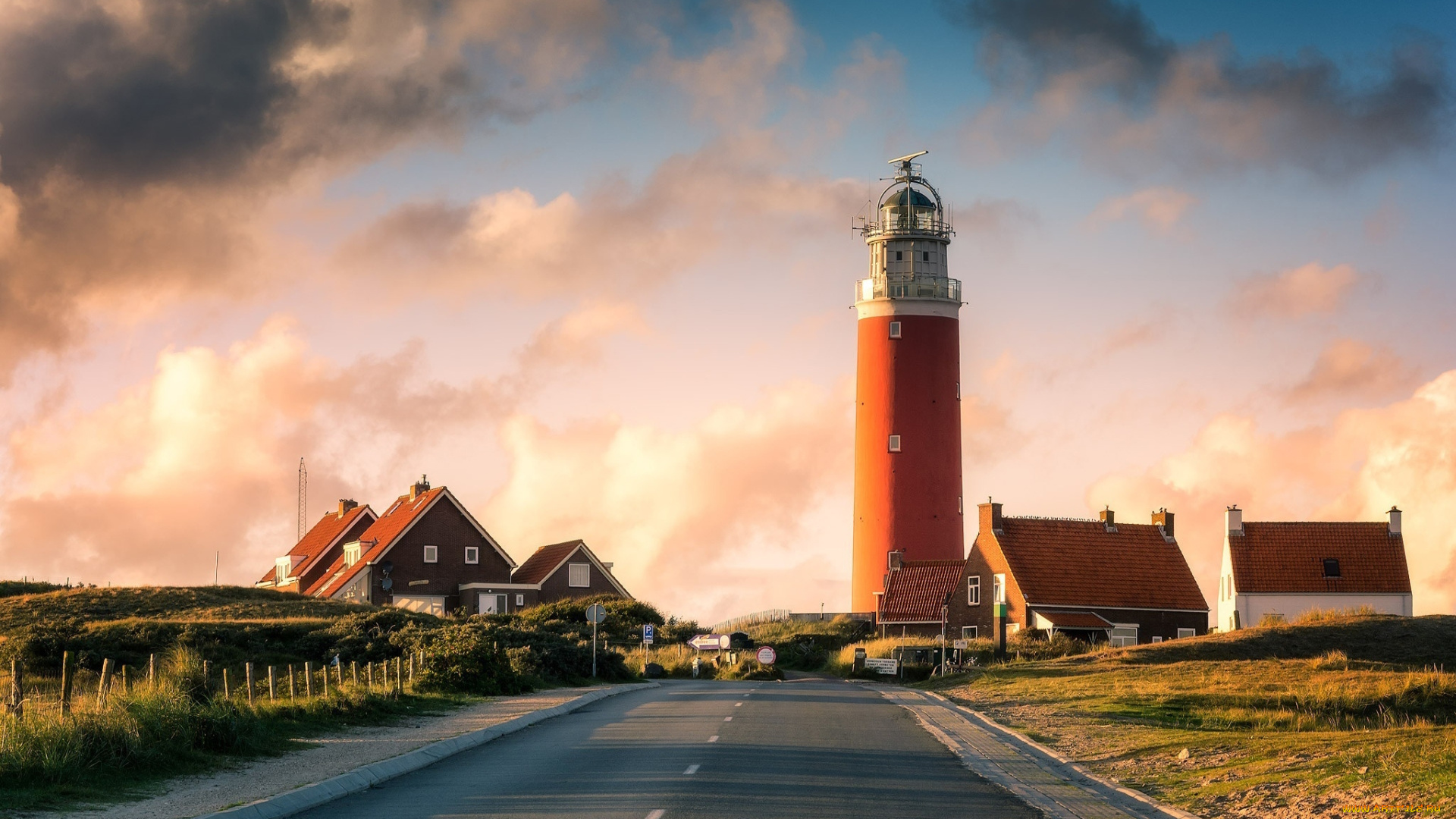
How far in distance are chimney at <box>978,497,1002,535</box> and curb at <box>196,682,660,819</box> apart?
3873cm

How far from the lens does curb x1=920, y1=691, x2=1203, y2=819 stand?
16.5 meters

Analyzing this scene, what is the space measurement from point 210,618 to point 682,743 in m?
44.7

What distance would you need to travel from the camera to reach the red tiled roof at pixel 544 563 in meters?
77.0

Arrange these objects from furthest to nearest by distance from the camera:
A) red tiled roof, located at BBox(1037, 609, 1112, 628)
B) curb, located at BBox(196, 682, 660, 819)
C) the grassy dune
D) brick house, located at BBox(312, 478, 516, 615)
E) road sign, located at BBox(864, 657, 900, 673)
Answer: brick house, located at BBox(312, 478, 516, 615) < red tiled roof, located at BBox(1037, 609, 1112, 628) < road sign, located at BBox(864, 657, 900, 673) < the grassy dune < curb, located at BBox(196, 682, 660, 819)

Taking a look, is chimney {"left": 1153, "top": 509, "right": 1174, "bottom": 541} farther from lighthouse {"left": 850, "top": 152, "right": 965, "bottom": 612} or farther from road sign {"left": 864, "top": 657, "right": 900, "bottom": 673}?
road sign {"left": 864, "top": 657, "right": 900, "bottom": 673}

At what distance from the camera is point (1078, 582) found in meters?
64.0

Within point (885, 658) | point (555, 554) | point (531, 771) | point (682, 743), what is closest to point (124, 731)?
point (531, 771)

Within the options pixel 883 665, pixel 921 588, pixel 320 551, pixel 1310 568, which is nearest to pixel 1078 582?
pixel 921 588

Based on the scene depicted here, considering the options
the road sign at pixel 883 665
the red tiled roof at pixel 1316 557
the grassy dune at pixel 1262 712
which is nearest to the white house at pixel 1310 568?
the red tiled roof at pixel 1316 557

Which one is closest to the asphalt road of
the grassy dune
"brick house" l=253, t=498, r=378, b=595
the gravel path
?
the gravel path

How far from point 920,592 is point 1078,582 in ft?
22.2

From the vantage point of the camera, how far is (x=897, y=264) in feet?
229

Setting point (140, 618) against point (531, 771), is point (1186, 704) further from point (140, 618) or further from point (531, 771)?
point (140, 618)

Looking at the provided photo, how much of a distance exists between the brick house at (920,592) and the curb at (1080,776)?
3688 centimetres
